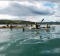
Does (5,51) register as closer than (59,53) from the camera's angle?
No

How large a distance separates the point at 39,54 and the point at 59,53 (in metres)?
2.63

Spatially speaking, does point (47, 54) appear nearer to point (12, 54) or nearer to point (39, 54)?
point (39, 54)

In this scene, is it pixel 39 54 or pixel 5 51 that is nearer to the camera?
pixel 39 54

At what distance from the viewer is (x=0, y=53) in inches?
1088

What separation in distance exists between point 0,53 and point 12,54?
186 centimetres

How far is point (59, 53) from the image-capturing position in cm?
2720

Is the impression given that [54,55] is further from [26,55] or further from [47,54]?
[26,55]

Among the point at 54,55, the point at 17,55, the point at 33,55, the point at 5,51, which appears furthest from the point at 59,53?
the point at 5,51

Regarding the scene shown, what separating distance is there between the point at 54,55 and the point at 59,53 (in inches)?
50.1

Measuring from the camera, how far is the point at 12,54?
88.0ft

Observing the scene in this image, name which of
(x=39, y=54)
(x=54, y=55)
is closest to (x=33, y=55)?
(x=39, y=54)

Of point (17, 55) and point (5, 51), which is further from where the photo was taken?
point (5, 51)

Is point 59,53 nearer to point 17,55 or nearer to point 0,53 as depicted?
point 17,55

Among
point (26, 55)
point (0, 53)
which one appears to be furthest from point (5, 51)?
point (26, 55)
